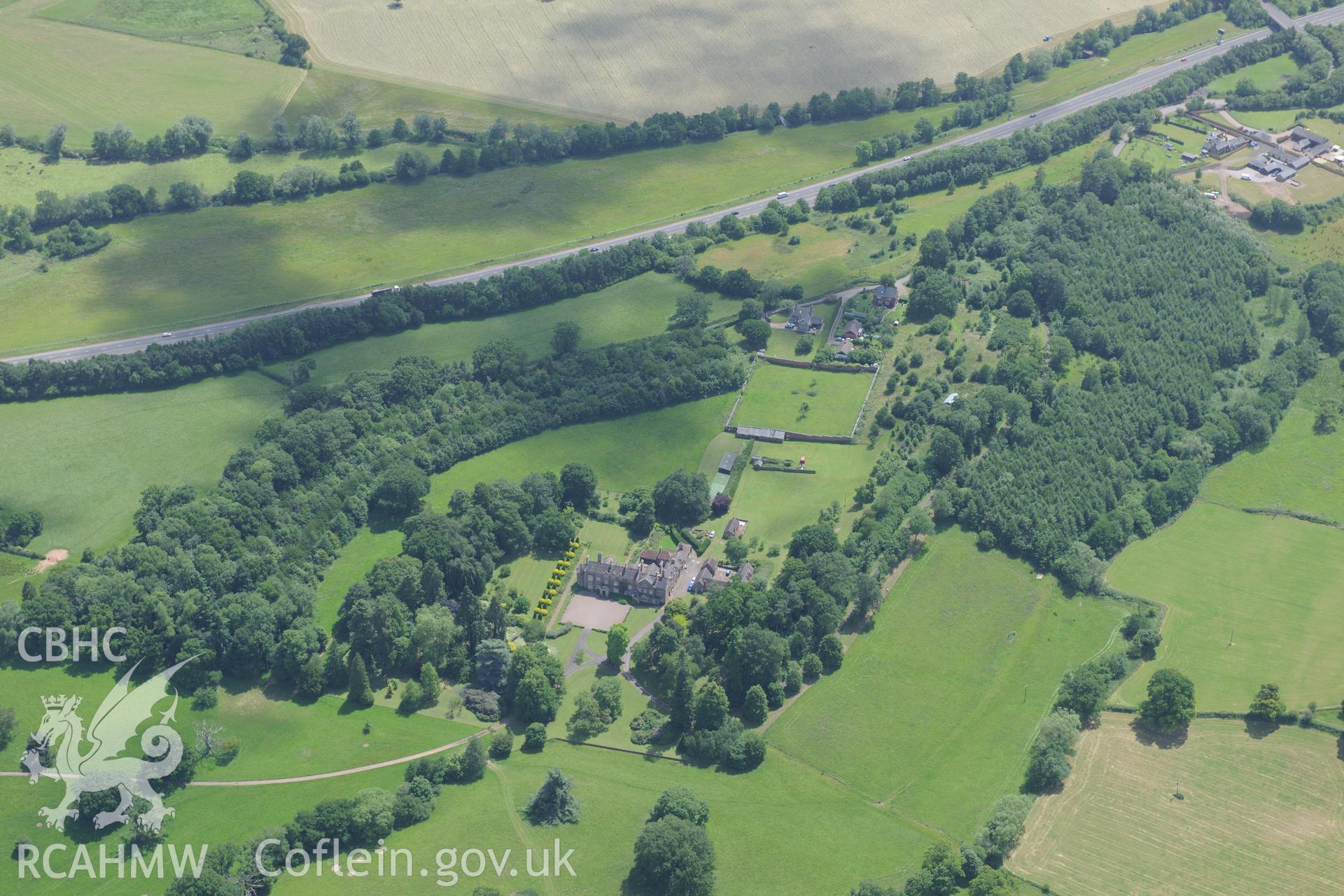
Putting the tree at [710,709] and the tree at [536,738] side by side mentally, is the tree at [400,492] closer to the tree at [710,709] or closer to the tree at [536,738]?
the tree at [536,738]

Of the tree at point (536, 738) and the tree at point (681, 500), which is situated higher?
the tree at point (681, 500)

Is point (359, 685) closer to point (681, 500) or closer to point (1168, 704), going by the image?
point (681, 500)

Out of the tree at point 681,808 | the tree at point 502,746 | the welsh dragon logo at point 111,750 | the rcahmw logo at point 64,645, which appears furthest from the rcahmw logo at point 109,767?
the tree at point 681,808

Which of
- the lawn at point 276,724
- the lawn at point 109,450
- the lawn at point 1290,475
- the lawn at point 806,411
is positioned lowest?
the lawn at point 276,724

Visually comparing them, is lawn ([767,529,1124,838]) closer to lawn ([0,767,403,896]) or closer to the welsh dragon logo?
lawn ([0,767,403,896])

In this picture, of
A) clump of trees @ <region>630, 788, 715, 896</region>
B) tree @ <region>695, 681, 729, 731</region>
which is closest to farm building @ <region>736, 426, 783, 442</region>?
tree @ <region>695, 681, 729, 731</region>

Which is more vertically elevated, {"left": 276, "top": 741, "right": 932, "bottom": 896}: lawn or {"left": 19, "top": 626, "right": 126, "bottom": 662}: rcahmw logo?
{"left": 19, "top": 626, "right": 126, "bottom": 662}: rcahmw logo
